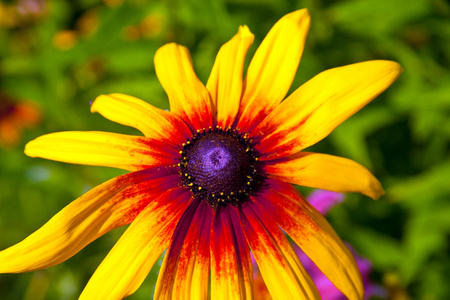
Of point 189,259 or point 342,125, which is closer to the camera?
point 189,259

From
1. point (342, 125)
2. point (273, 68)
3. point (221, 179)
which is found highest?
point (342, 125)

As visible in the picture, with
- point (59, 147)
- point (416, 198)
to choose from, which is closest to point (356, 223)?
point (416, 198)

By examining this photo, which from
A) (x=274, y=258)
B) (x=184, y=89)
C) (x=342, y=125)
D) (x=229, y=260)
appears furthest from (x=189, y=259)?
(x=342, y=125)

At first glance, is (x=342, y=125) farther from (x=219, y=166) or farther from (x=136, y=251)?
(x=136, y=251)

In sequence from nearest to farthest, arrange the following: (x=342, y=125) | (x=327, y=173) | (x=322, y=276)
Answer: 1. (x=327, y=173)
2. (x=322, y=276)
3. (x=342, y=125)

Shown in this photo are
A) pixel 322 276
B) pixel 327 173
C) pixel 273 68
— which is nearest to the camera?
pixel 327 173

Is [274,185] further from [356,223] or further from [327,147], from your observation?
A: [356,223]

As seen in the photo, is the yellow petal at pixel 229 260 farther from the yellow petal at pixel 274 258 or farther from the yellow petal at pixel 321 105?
the yellow petal at pixel 321 105
